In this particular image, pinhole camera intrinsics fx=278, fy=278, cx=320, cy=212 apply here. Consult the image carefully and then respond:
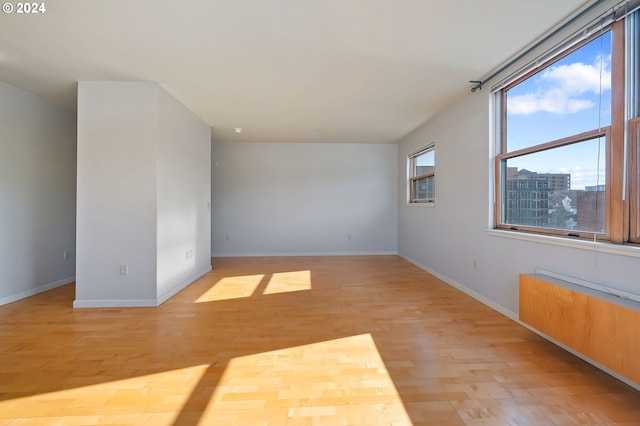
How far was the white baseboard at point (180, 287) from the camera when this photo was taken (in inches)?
133

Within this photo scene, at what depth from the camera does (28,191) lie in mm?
3654

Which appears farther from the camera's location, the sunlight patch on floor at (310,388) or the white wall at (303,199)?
the white wall at (303,199)

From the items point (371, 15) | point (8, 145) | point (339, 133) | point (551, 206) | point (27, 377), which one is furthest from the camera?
point (339, 133)

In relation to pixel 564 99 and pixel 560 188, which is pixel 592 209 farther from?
pixel 564 99

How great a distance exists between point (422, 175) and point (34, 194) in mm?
6067

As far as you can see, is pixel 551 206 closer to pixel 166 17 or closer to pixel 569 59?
pixel 569 59

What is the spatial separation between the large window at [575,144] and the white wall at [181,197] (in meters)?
3.98

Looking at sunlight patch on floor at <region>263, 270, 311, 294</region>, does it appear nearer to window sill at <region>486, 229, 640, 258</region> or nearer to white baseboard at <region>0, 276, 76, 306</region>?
window sill at <region>486, 229, 640, 258</region>

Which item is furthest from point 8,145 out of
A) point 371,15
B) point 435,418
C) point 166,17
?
point 435,418

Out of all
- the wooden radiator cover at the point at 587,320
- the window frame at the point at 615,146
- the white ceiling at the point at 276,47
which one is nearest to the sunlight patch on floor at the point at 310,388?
the wooden radiator cover at the point at 587,320

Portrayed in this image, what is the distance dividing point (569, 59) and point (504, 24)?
0.64 metres

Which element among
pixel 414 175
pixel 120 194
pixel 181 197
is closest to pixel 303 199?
pixel 414 175

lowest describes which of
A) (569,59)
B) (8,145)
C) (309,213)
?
(309,213)

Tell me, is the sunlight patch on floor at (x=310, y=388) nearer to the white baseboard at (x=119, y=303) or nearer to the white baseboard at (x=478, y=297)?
the white baseboard at (x=478, y=297)
